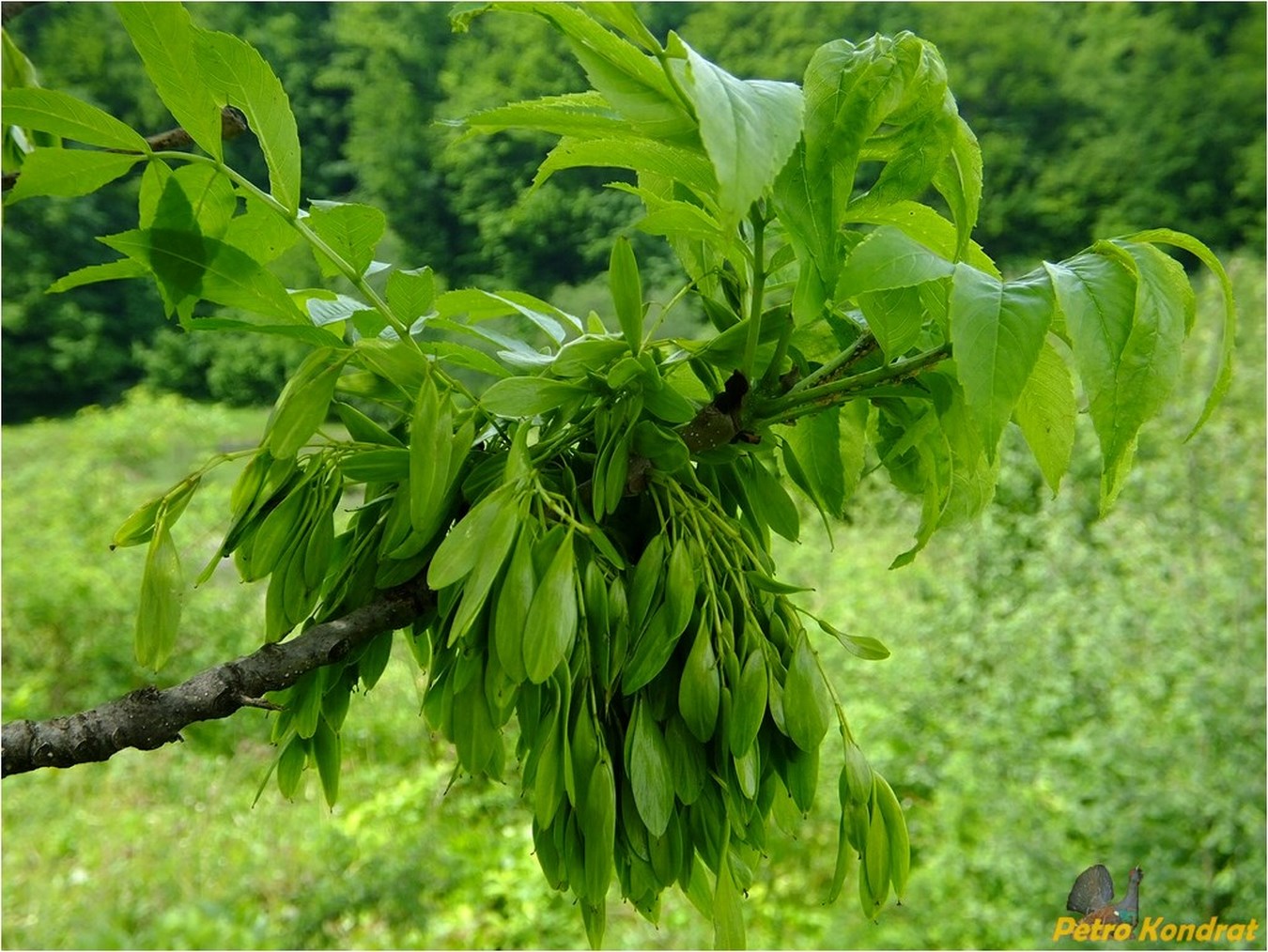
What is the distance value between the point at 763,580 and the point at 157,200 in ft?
0.68

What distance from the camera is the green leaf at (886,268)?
258 mm

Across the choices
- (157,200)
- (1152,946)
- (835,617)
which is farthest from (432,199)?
(157,200)

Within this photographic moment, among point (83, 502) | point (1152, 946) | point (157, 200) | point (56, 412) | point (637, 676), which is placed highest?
point (157, 200)

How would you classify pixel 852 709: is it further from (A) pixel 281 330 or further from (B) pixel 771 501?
(A) pixel 281 330

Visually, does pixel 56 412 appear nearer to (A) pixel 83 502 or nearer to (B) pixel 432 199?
(B) pixel 432 199

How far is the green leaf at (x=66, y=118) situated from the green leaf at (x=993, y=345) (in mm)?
209

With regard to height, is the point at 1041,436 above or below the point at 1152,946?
above

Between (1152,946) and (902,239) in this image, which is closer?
(902,239)

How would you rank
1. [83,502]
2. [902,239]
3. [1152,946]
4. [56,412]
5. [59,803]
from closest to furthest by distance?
[902,239] → [1152,946] → [59,803] → [83,502] → [56,412]

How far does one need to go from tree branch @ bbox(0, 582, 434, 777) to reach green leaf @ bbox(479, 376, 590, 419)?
0.07m

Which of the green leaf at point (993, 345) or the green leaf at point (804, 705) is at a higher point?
the green leaf at point (993, 345)

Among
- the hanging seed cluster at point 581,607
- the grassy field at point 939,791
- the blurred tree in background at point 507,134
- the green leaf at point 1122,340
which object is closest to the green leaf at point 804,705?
the hanging seed cluster at point 581,607

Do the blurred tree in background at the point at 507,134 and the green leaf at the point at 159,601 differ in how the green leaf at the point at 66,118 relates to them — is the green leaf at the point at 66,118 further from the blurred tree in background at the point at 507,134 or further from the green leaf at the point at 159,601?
the blurred tree in background at the point at 507,134

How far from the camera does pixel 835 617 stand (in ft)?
8.26
